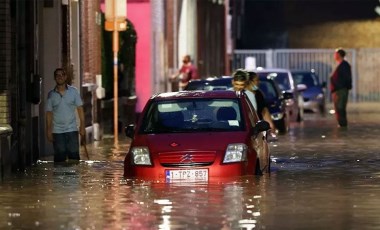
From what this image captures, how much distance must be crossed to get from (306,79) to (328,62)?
14433 millimetres

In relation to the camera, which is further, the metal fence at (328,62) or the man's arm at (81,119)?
the metal fence at (328,62)

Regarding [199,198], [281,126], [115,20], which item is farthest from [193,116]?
[281,126]

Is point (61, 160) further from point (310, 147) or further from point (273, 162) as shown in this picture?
point (310, 147)

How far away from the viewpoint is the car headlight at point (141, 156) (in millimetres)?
19984

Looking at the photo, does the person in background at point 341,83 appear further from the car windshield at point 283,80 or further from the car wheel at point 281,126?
the car wheel at point 281,126

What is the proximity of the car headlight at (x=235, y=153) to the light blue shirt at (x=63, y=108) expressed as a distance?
16.4 feet

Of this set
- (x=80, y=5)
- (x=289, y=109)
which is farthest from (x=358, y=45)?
(x=80, y=5)

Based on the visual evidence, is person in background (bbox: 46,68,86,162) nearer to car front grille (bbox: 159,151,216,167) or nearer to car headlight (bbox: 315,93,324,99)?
car front grille (bbox: 159,151,216,167)

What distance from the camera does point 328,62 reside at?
67.1m

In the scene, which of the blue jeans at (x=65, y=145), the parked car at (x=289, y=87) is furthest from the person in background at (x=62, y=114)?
the parked car at (x=289, y=87)

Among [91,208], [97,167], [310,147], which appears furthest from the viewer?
[310,147]

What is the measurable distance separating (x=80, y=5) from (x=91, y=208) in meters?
15.2

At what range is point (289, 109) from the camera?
3969 centimetres

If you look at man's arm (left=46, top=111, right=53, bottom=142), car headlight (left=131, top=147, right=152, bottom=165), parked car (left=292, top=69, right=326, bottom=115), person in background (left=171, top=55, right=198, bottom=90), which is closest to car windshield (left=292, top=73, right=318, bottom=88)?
parked car (left=292, top=69, right=326, bottom=115)
